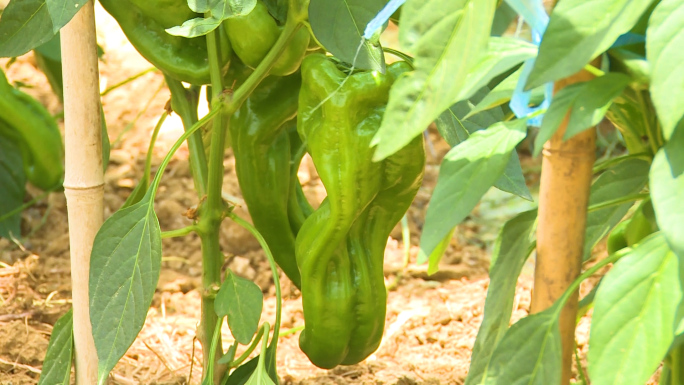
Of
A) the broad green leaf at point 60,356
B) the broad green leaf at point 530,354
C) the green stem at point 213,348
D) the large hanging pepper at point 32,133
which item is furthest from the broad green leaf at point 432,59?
the large hanging pepper at point 32,133

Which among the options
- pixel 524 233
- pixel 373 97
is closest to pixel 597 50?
pixel 524 233

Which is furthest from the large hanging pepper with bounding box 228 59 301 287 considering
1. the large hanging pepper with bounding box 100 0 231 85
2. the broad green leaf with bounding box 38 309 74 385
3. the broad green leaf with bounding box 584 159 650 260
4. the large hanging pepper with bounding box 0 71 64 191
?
the large hanging pepper with bounding box 0 71 64 191

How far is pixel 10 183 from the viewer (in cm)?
156

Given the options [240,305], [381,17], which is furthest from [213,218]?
[381,17]

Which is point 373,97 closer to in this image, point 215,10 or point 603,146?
point 215,10

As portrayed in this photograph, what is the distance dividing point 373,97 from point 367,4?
0.13 m

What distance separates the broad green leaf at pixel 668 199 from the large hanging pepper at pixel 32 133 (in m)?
1.30

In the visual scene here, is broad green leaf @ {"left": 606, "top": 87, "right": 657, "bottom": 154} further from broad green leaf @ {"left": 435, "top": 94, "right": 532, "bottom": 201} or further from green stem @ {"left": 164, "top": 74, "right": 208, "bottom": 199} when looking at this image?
green stem @ {"left": 164, "top": 74, "right": 208, "bottom": 199}

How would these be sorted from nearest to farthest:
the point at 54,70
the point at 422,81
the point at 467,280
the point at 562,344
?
the point at 422,81
the point at 562,344
the point at 54,70
the point at 467,280

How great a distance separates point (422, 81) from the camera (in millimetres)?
475

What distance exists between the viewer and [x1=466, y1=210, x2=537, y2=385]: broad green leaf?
745 mm

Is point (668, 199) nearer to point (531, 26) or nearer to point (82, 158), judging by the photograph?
point (531, 26)

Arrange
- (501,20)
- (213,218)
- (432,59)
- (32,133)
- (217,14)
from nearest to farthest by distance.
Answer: (432,59) → (217,14) → (213,218) → (501,20) → (32,133)

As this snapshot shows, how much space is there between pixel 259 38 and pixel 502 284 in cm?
39
